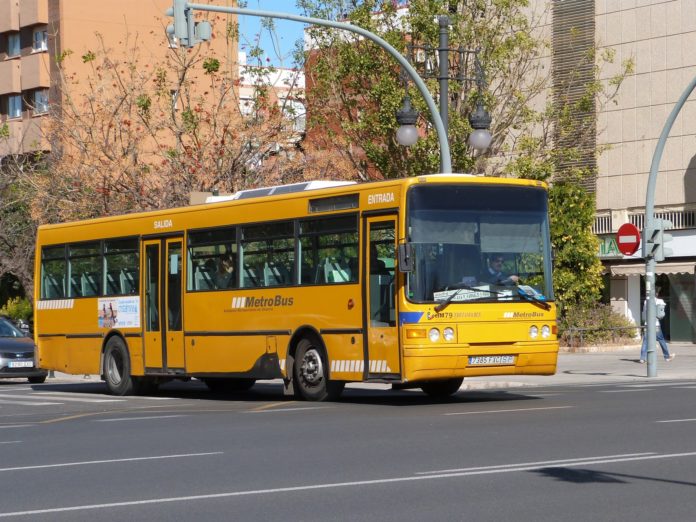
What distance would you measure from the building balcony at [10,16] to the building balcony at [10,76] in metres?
1.42

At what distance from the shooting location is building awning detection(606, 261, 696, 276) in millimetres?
44312

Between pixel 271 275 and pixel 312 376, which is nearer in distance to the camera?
pixel 312 376

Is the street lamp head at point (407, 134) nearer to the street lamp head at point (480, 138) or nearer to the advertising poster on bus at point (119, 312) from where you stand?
the street lamp head at point (480, 138)

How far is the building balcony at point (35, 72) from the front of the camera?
62.3 metres

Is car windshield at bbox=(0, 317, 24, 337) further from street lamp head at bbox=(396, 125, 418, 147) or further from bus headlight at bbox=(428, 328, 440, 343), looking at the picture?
bus headlight at bbox=(428, 328, 440, 343)

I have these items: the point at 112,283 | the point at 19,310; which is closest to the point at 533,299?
the point at 112,283

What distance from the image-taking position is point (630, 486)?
10031mm

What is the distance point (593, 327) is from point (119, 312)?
1857cm

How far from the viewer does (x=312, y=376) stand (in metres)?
20.8

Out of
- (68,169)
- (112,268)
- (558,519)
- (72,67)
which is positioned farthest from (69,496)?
(72,67)

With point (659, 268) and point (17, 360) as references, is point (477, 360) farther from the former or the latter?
point (659, 268)

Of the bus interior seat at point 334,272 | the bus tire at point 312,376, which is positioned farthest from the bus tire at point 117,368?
the bus interior seat at point 334,272

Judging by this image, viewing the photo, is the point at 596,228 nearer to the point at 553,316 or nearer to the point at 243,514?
the point at 553,316

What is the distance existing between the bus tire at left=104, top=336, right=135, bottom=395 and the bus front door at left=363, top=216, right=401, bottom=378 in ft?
21.7
